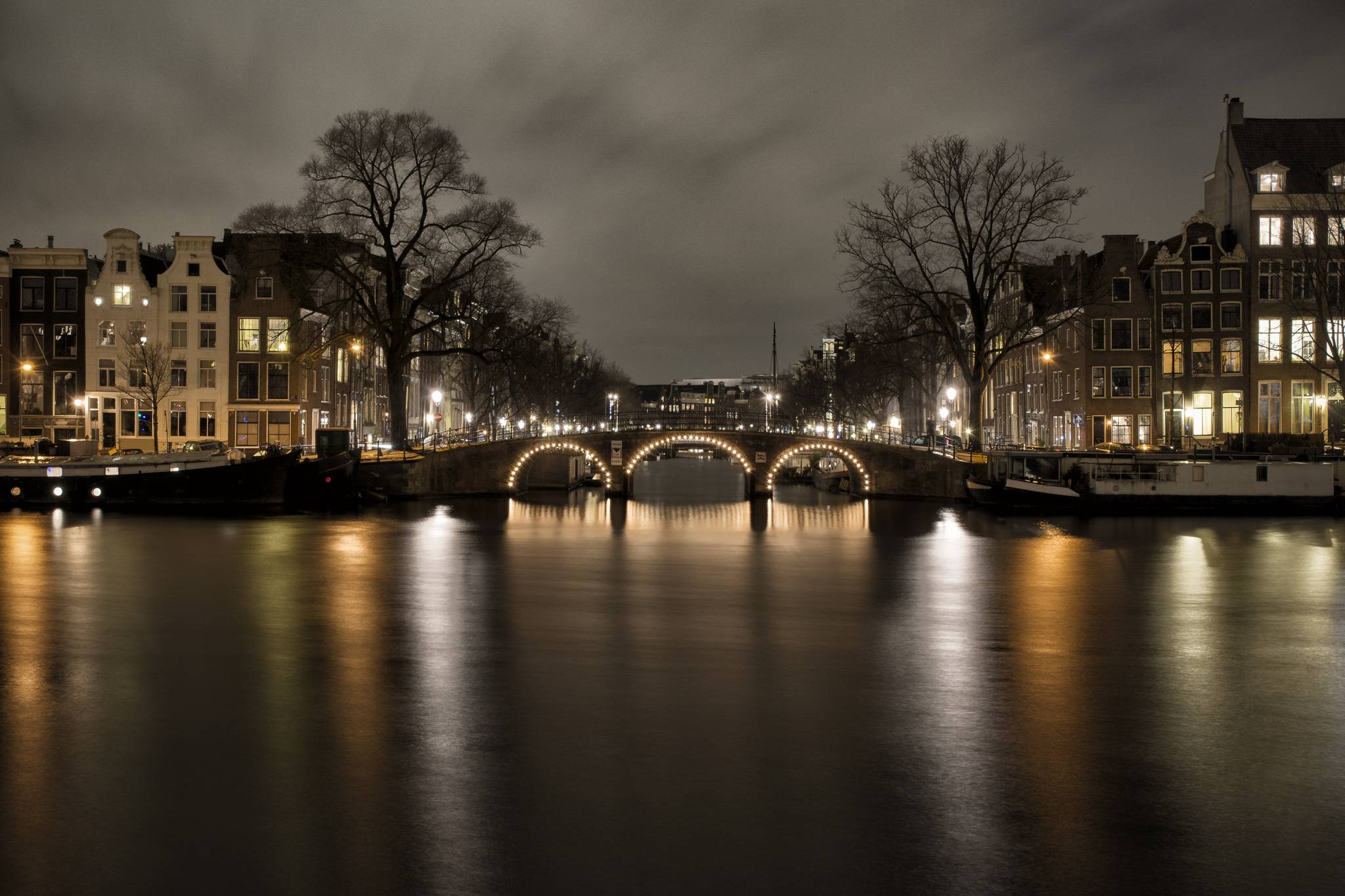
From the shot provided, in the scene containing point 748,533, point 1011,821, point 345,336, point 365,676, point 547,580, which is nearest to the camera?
point 1011,821

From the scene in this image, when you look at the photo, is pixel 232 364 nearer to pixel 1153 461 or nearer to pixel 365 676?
pixel 1153 461

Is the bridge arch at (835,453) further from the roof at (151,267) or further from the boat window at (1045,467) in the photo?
the roof at (151,267)

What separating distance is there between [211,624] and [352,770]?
33.8ft

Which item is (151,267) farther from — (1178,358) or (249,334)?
(1178,358)

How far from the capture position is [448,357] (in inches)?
3597

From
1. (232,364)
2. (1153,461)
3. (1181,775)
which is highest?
(232,364)

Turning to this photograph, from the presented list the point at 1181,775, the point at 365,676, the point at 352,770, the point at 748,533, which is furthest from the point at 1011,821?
the point at 748,533

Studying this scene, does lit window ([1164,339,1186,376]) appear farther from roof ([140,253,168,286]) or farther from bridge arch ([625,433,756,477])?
roof ([140,253,168,286])

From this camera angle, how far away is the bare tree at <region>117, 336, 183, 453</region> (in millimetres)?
59844

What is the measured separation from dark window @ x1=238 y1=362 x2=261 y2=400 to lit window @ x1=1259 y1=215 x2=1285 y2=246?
55.9 m

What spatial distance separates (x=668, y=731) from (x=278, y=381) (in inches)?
2212

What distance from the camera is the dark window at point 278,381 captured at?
6462cm

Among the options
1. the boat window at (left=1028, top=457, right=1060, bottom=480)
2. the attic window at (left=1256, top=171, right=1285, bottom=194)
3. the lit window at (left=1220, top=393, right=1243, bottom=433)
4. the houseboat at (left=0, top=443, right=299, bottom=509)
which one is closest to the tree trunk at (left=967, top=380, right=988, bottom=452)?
the boat window at (left=1028, top=457, right=1060, bottom=480)

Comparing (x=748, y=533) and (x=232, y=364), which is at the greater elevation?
(x=232, y=364)
